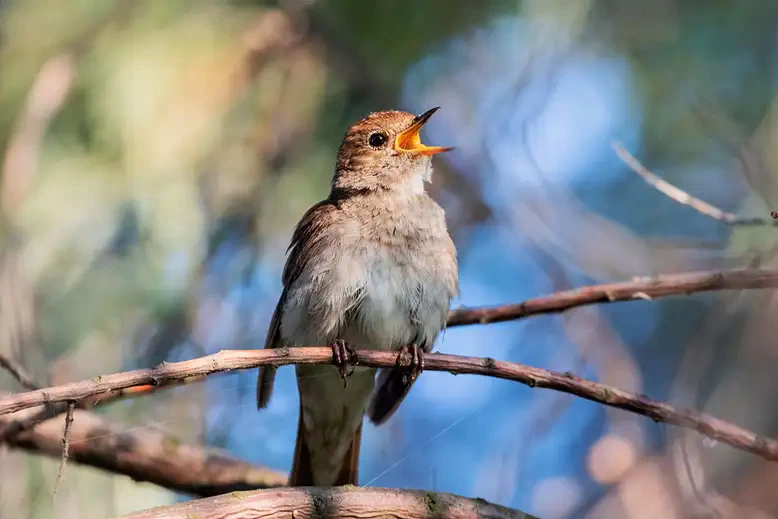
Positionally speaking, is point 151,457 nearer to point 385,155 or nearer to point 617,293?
point 385,155

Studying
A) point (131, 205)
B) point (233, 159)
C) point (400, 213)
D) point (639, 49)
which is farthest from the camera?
point (639, 49)

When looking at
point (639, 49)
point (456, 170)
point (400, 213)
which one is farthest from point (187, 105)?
point (639, 49)

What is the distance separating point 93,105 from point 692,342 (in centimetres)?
355

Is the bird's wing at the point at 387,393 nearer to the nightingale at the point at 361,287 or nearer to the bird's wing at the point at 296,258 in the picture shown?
the nightingale at the point at 361,287

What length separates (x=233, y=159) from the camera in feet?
17.0

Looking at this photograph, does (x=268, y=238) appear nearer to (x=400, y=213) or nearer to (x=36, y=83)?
(x=400, y=213)

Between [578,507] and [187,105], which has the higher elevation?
[187,105]

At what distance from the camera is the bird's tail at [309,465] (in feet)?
14.9

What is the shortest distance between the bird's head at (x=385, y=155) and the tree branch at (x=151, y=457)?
1.62 m

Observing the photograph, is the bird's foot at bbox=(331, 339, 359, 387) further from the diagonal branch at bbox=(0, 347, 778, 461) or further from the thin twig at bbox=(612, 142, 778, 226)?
the thin twig at bbox=(612, 142, 778, 226)

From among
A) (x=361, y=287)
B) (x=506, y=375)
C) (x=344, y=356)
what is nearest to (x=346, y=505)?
(x=344, y=356)

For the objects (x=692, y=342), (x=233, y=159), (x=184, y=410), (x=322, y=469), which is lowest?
(x=322, y=469)

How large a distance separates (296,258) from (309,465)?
106 centimetres

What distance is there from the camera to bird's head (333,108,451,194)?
4.64 metres
